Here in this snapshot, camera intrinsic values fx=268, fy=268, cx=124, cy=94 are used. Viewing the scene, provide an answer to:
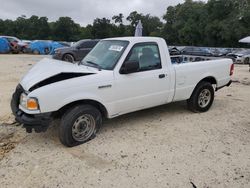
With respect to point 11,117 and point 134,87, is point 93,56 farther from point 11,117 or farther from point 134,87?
point 11,117

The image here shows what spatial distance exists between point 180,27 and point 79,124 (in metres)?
62.0

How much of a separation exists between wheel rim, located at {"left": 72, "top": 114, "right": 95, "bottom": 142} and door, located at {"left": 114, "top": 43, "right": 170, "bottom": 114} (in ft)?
1.74

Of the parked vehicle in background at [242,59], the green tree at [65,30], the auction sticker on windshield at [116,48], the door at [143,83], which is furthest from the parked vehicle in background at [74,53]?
the green tree at [65,30]

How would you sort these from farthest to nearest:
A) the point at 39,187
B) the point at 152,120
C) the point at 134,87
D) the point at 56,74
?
the point at 152,120 < the point at 134,87 < the point at 56,74 < the point at 39,187

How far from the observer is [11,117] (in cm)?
571

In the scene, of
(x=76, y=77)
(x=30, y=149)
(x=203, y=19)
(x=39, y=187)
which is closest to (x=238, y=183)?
(x=39, y=187)

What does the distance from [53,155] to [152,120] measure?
2333mm

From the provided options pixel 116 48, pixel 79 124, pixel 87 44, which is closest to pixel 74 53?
pixel 87 44

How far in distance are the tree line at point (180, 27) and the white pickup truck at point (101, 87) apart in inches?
1742

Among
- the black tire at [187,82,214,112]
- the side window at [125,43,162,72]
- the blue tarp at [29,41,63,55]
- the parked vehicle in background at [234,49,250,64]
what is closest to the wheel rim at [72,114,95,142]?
the side window at [125,43,162,72]

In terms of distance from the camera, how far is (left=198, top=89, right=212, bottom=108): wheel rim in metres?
6.16

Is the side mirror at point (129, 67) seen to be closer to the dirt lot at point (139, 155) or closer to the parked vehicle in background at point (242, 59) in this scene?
the dirt lot at point (139, 155)

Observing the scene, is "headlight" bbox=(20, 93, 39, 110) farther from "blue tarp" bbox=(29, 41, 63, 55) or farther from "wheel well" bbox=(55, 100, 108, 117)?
"blue tarp" bbox=(29, 41, 63, 55)

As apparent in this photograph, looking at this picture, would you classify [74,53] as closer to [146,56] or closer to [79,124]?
[146,56]
